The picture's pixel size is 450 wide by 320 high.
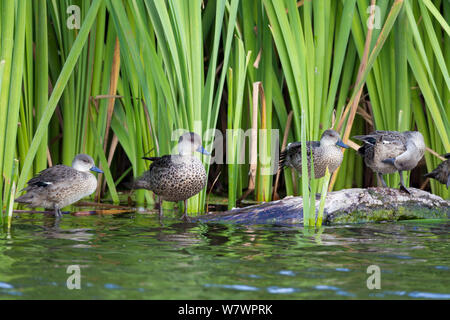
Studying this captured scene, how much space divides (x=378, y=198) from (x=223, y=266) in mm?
2403

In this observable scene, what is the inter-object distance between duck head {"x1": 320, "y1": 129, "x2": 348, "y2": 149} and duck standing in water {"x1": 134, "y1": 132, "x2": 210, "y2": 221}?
119cm

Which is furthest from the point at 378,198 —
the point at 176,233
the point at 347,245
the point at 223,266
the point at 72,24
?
the point at 72,24

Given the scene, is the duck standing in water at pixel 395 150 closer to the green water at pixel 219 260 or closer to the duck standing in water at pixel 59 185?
the green water at pixel 219 260

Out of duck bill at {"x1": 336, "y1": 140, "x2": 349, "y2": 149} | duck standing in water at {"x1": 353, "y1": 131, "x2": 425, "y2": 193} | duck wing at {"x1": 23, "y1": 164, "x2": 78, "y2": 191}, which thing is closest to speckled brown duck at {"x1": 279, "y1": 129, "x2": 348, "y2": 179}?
duck bill at {"x1": 336, "y1": 140, "x2": 349, "y2": 149}

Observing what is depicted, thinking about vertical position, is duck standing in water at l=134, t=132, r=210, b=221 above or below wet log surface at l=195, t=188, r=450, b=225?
above

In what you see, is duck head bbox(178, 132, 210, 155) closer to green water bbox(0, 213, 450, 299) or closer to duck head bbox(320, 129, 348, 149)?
green water bbox(0, 213, 450, 299)

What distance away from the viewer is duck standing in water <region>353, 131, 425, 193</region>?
5887 millimetres

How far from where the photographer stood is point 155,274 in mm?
3555

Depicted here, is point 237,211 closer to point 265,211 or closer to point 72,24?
point 265,211

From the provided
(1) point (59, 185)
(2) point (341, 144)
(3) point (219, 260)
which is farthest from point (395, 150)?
(1) point (59, 185)

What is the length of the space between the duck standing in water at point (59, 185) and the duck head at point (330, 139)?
2179 millimetres

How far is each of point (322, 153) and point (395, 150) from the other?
2.27 feet

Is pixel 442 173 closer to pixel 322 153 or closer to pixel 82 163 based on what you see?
pixel 322 153

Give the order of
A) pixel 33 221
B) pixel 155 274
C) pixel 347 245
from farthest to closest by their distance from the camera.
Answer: pixel 33 221
pixel 347 245
pixel 155 274
